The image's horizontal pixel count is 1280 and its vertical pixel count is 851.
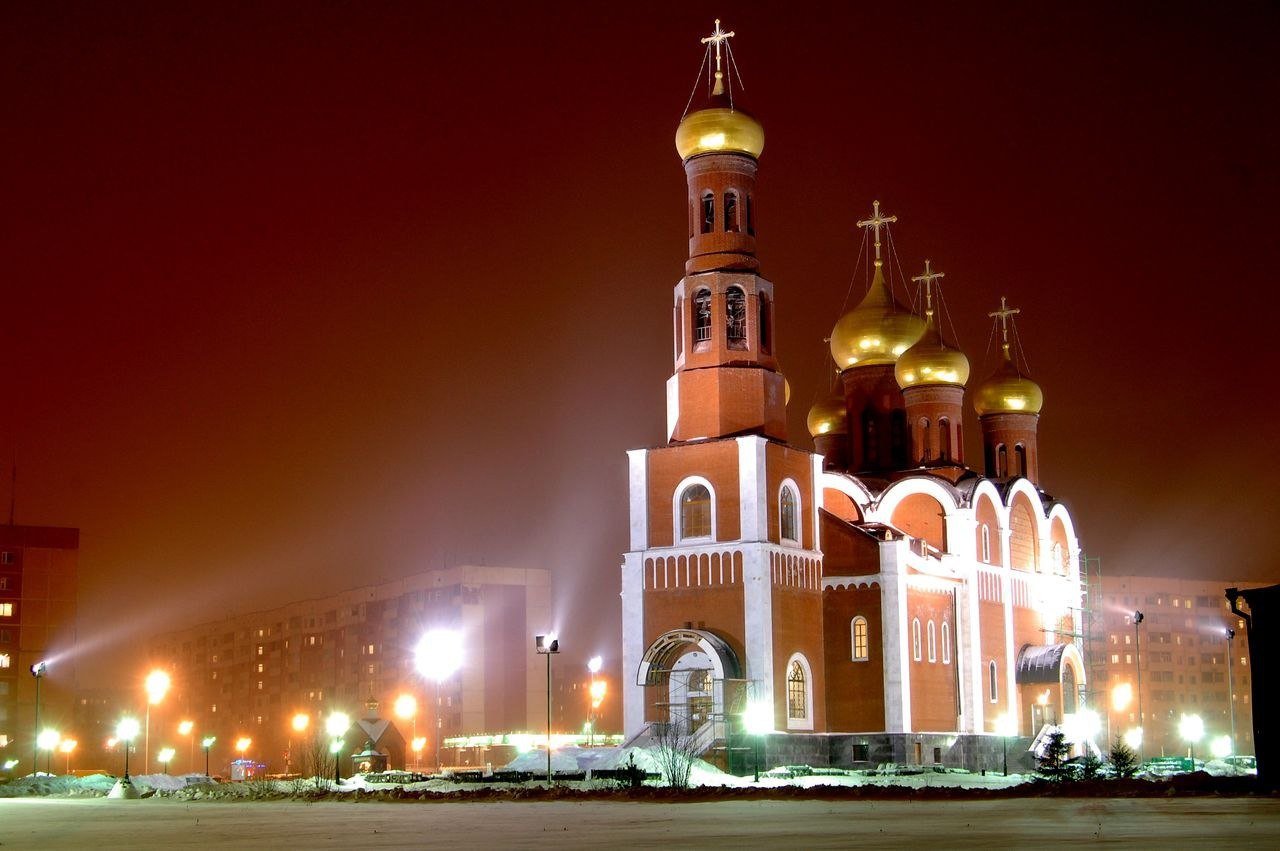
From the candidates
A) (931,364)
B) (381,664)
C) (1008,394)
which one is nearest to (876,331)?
(931,364)

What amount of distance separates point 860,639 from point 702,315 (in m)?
9.49

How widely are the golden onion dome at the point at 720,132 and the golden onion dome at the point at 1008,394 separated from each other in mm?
18191

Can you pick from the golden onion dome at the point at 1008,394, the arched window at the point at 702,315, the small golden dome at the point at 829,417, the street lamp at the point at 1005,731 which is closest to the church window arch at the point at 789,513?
the arched window at the point at 702,315

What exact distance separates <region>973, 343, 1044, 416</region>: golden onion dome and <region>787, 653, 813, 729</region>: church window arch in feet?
62.4

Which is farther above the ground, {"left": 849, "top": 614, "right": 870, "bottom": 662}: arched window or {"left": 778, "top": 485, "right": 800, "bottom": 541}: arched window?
{"left": 778, "top": 485, "right": 800, "bottom": 541}: arched window

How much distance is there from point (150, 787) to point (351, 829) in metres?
15.9

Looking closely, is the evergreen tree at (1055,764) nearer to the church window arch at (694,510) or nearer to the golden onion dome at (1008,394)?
the church window arch at (694,510)

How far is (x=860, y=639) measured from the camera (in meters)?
41.7

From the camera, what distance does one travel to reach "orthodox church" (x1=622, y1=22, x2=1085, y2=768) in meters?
38.1


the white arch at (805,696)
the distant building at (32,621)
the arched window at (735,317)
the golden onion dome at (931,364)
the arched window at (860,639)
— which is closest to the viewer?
the white arch at (805,696)

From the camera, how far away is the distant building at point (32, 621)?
75.8 m

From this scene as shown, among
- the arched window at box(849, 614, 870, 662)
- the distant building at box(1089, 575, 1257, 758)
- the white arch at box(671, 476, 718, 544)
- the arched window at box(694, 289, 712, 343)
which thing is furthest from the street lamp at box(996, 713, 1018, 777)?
the distant building at box(1089, 575, 1257, 758)

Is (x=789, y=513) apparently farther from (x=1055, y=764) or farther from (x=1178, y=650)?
(x=1178, y=650)

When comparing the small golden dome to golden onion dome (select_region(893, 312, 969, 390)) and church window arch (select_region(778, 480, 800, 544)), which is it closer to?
golden onion dome (select_region(893, 312, 969, 390))
